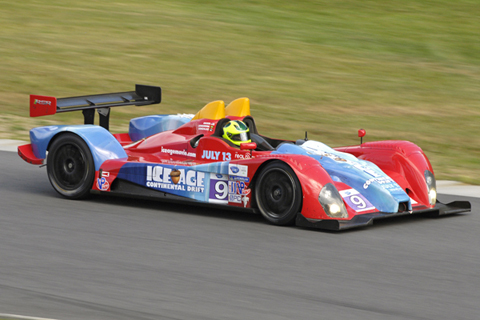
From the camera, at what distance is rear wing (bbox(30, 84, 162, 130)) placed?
28.1 feet

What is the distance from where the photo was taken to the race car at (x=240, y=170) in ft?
22.8

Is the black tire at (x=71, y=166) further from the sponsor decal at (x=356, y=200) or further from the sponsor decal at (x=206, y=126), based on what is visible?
the sponsor decal at (x=356, y=200)

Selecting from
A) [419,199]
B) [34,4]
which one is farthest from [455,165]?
[34,4]

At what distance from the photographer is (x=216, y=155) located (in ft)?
25.6

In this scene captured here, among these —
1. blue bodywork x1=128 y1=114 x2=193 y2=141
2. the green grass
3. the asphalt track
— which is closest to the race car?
the asphalt track

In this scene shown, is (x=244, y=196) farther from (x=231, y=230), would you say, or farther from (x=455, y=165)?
(x=455, y=165)

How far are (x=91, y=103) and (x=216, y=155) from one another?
7.14 ft

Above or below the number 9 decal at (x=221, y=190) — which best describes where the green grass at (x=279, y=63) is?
above

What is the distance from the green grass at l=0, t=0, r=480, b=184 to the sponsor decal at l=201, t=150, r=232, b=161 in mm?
4468

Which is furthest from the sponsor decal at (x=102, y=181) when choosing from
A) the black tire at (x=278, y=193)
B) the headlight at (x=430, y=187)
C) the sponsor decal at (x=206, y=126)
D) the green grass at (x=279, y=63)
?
the green grass at (x=279, y=63)

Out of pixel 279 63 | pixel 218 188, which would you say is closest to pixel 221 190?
pixel 218 188

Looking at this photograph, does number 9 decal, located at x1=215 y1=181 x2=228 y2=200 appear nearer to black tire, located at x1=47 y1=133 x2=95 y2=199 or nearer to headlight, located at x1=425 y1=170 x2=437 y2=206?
black tire, located at x1=47 y1=133 x2=95 y2=199

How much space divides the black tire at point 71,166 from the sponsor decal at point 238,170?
1.73m

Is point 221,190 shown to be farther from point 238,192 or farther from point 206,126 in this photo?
point 206,126
